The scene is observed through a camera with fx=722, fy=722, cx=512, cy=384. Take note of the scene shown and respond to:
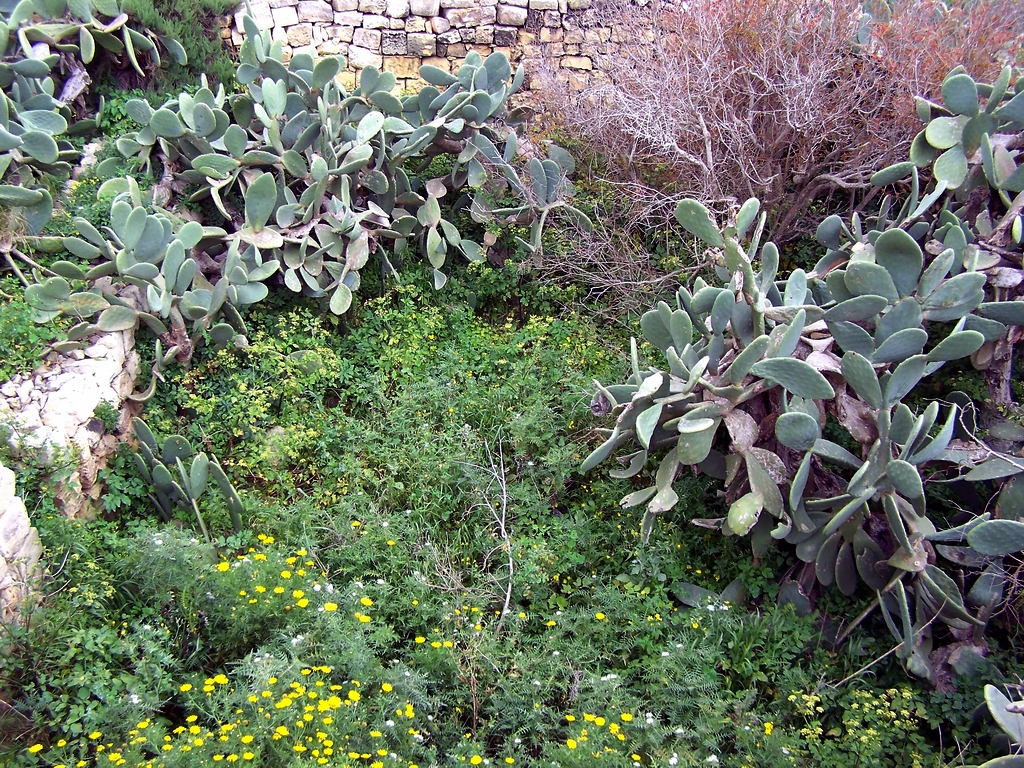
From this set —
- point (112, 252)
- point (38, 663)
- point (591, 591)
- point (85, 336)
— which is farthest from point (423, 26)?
point (38, 663)

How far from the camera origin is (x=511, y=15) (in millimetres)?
5875

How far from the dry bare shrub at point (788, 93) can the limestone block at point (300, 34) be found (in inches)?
103

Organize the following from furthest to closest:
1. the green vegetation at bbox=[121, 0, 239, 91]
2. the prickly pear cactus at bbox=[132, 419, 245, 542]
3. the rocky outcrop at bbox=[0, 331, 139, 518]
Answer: the green vegetation at bbox=[121, 0, 239, 91] < the prickly pear cactus at bbox=[132, 419, 245, 542] < the rocky outcrop at bbox=[0, 331, 139, 518]

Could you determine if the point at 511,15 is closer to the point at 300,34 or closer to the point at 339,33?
the point at 339,33

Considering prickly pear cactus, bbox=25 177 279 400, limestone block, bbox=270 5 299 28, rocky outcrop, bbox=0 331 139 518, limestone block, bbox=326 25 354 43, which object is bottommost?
rocky outcrop, bbox=0 331 139 518

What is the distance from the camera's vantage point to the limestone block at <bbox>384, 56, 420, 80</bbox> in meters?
5.89

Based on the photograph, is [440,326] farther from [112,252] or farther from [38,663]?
[38,663]

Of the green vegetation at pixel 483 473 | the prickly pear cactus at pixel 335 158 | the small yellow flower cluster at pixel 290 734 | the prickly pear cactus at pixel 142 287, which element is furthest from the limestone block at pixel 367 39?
the small yellow flower cluster at pixel 290 734

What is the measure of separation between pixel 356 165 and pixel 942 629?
3807 millimetres

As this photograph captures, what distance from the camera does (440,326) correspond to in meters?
4.71

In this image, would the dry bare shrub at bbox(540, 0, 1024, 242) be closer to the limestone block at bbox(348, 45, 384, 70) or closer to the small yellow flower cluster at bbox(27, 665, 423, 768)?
the limestone block at bbox(348, 45, 384, 70)

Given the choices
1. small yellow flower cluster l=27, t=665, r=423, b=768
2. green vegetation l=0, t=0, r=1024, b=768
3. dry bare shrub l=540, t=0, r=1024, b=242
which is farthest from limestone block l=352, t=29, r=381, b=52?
small yellow flower cluster l=27, t=665, r=423, b=768

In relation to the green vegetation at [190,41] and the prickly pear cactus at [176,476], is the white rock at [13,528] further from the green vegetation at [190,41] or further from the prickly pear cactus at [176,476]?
the green vegetation at [190,41]

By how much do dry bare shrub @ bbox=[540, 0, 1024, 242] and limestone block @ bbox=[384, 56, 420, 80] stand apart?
2.01m
